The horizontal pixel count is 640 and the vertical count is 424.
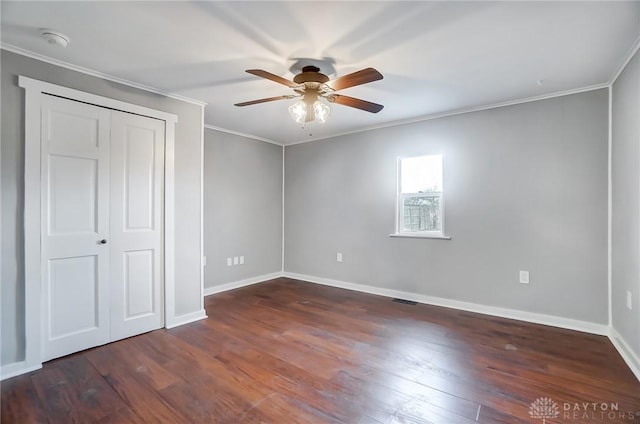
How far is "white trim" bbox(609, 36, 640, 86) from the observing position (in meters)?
2.12

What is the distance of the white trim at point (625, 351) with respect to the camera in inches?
84.6

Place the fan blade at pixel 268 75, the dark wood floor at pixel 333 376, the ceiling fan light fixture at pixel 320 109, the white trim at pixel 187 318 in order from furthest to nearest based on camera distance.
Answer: the white trim at pixel 187 318, the ceiling fan light fixture at pixel 320 109, the fan blade at pixel 268 75, the dark wood floor at pixel 333 376

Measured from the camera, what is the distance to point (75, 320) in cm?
250

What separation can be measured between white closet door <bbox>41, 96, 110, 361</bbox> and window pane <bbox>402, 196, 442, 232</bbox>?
3.42 m

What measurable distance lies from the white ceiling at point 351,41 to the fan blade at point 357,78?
0.25 meters

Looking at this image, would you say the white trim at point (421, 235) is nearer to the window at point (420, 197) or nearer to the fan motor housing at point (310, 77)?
the window at point (420, 197)

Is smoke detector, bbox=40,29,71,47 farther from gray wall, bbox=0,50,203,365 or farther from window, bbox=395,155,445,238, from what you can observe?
window, bbox=395,155,445,238

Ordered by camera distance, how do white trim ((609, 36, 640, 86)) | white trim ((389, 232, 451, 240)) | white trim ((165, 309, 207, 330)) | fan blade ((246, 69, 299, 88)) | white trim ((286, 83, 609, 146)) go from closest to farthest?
fan blade ((246, 69, 299, 88)), white trim ((609, 36, 640, 86)), white trim ((286, 83, 609, 146)), white trim ((165, 309, 207, 330)), white trim ((389, 232, 451, 240))

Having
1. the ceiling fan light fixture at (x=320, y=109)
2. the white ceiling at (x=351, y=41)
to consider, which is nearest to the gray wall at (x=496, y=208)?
the white ceiling at (x=351, y=41)

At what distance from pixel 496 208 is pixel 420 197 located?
905 mm

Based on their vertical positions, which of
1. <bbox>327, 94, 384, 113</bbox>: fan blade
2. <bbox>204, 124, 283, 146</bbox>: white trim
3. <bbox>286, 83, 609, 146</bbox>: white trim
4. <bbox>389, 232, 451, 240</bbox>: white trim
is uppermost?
<bbox>204, 124, 283, 146</bbox>: white trim

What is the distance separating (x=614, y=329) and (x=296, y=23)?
368cm

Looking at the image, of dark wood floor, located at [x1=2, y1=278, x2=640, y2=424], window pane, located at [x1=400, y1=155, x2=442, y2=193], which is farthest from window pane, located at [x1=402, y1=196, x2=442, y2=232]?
dark wood floor, located at [x1=2, y1=278, x2=640, y2=424]

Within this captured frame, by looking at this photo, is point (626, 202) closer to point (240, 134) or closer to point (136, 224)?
point (136, 224)
